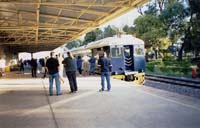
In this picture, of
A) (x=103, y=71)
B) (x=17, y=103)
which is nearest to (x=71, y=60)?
(x=103, y=71)

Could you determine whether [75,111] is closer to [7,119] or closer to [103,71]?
[7,119]

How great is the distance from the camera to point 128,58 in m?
32.7

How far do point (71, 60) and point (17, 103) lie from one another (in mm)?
3836

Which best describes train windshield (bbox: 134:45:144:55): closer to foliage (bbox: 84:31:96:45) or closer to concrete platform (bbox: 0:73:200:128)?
concrete platform (bbox: 0:73:200:128)

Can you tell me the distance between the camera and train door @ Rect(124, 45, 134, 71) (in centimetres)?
3234

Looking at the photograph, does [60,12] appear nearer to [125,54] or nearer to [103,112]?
[125,54]

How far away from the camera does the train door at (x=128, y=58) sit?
32344 millimetres

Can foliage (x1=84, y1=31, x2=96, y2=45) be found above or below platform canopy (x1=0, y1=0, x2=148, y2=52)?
above

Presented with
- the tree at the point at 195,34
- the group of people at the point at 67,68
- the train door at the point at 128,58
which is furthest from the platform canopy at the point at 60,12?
the tree at the point at 195,34

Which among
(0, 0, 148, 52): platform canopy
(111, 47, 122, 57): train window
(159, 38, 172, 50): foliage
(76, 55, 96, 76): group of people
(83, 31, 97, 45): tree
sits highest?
(83, 31, 97, 45): tree

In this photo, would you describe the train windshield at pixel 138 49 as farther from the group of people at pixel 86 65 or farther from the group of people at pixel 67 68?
the group of people at pixel 67 68

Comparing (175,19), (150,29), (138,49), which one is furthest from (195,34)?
(150,29)

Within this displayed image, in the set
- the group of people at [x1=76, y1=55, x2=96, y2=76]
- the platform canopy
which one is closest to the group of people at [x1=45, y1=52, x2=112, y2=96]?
the platform canopy

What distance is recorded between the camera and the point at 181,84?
20984mm
